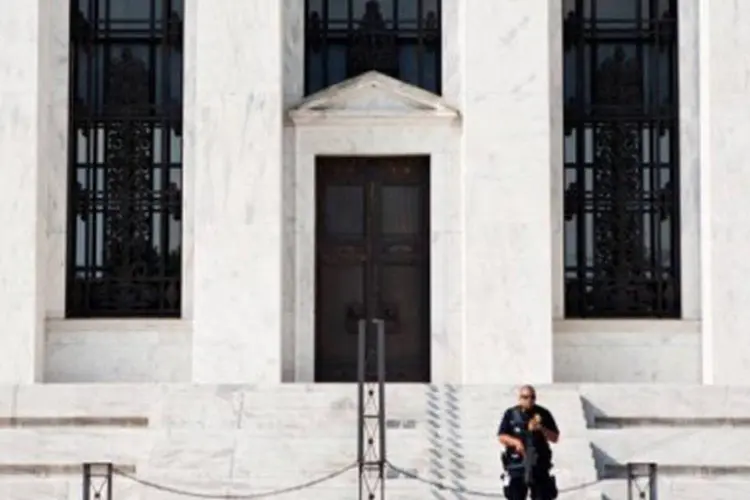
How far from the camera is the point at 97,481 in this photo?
1892 cm

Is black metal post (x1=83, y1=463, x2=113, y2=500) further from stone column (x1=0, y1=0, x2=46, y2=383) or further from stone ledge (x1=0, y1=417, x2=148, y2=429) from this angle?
stone column (x1=0, y1=0, x2=46, y2=383)

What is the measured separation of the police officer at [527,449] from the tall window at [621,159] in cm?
611

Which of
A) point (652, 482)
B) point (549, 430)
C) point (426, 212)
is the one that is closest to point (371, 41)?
point (426, 212)

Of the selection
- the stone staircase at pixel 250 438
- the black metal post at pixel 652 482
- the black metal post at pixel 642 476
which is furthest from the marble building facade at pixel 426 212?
the black metal post at pixel 652 482

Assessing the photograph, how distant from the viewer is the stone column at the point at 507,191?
22.0 m

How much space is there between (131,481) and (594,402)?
5340 millimetres

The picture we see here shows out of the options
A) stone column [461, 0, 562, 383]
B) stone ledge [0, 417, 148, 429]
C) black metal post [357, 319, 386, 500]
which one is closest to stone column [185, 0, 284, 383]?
stone ledge [0, 417, 148, 429]

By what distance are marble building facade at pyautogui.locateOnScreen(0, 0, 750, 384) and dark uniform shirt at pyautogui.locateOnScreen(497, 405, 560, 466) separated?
488 centimetres

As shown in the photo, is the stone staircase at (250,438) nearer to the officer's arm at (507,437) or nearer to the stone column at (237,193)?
the stone column at (237,193)

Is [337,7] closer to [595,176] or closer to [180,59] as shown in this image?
[180,59]

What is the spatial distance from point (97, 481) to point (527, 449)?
15.8 feet

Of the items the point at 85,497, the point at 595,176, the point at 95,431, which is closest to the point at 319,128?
the point at 595,176

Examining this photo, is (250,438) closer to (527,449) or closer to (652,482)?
(527,449)

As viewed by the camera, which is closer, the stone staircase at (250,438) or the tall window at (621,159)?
the stone staircase at (250,438)
